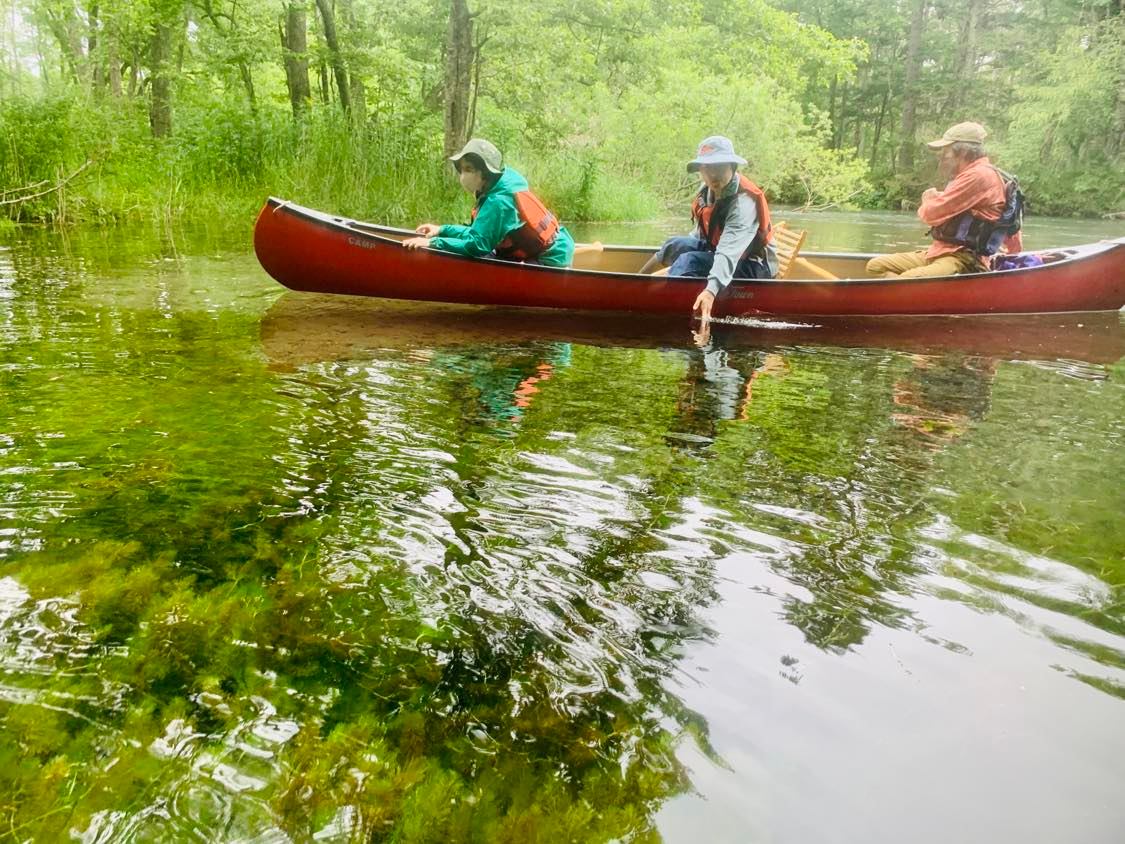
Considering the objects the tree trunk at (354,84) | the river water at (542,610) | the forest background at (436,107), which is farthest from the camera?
the tree trunk at (354,84)

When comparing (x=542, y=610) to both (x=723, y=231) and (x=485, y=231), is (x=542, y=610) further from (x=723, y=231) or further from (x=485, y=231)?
(x=723, y=231)

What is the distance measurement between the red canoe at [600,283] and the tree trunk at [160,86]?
8691mm

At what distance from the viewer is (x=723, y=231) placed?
6.09 m

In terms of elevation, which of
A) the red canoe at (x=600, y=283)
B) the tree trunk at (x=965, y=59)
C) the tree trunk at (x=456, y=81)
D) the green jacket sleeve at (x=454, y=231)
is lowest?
the red canoe at (x=600, y=283)

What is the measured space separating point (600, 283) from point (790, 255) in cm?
207

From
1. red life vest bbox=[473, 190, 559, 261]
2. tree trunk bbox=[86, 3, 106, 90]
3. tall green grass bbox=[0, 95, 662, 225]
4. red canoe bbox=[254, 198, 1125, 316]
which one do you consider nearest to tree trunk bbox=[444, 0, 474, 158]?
tall green grass bbox=[0, 95, 662, 225]

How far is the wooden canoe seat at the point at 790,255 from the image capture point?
7.18 m

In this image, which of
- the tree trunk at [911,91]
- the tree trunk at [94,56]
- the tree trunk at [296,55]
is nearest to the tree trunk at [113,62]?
the tree trunk at [94,56]

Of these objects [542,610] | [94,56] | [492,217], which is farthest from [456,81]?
[94,56]

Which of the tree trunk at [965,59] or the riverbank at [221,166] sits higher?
the tree trunk at [965,59]

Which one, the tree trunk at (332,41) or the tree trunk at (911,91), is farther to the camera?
the tree trunk at (911,91)

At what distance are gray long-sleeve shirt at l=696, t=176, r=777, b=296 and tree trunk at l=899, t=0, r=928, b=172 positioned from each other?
2860 centimetres

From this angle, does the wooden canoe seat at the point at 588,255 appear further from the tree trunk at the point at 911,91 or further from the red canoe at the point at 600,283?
the tree trunk at the point at 911,91

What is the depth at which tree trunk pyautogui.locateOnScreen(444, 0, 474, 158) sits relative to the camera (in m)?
11.5
